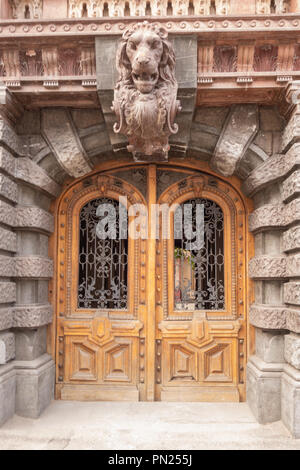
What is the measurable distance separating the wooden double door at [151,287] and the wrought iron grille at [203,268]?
0.04ft

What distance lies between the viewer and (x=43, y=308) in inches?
174

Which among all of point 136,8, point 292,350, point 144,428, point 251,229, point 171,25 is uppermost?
point 136,8

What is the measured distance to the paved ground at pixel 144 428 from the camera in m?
3.64

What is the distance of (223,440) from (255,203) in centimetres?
254

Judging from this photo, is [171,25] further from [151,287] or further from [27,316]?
[27,316]

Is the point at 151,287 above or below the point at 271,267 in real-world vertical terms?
below

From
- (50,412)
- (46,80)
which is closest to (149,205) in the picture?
(46,80)

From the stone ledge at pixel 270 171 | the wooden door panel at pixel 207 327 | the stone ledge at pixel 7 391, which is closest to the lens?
the stone ledge at pixel 7 391

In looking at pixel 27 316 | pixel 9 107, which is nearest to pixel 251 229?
pixel 27 316

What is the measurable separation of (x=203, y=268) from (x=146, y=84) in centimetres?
223

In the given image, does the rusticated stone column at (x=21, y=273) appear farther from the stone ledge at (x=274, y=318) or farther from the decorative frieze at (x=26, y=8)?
the stone ledge at (x=274, y=318)

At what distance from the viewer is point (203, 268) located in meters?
4.80

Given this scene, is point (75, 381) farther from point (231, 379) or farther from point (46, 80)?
point (46, 80)

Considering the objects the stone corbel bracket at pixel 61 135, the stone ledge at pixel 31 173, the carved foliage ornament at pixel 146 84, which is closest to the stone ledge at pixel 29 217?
the stone ledge at pixel 31 173
